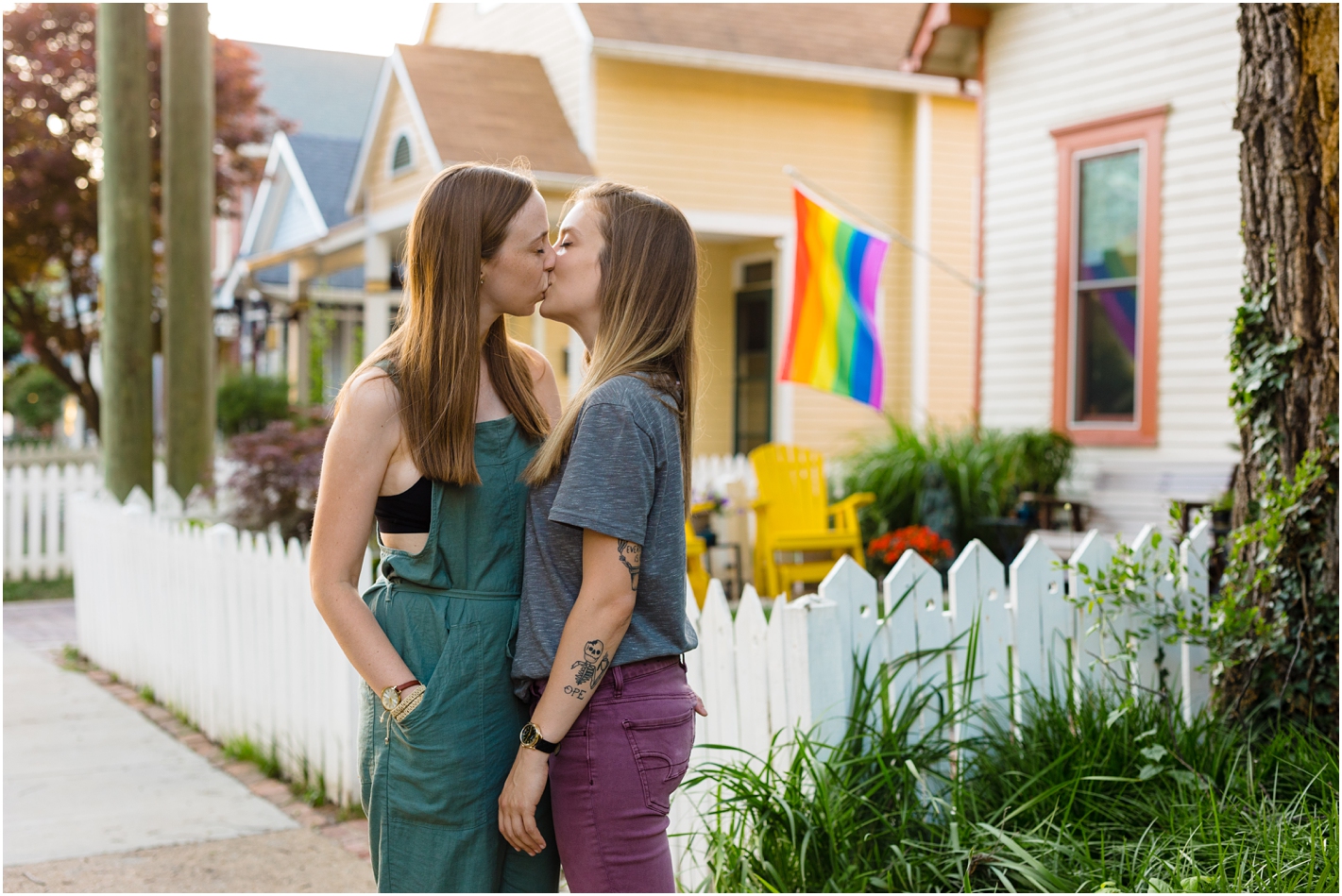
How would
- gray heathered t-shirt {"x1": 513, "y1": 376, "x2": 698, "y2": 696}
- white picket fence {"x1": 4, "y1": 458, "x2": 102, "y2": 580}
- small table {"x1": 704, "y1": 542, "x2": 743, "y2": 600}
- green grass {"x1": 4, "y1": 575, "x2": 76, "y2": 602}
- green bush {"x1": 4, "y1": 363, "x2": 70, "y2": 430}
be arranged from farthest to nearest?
green bush {"x1": 4, "y1": 363, "x2": 70, "y2": 430}, white picket fence {"x1": 4, "y1": 458, "x2": 102, "y2": 580}, green grass {"x1": 4, "y1": 575, "x2": 76, "y2": 602}, small table {"x1": 704, "y1": 542, "x2": 743, "y2": 600}, gray heathered t-shirt {"x1": 513, "y1": 376, "x2": 698, "y2": 696}

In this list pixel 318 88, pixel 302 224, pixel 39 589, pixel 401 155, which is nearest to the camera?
pixel 39 589

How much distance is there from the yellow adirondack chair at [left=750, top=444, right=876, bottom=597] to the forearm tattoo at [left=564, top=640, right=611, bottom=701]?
593cm

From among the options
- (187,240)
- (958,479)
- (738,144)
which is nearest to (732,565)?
(958,479)

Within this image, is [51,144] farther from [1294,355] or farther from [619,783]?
[619,783]

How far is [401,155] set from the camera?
13594 mm

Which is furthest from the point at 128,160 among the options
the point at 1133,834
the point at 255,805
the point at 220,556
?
the point at 1133,834

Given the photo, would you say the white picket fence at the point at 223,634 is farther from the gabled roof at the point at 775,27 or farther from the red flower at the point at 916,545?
the gabled roof at the point at 775,27

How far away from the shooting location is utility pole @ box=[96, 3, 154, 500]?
8805 millimetres

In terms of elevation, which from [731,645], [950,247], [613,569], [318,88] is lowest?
[731,645]

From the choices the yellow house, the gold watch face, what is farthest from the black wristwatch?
the yellow house

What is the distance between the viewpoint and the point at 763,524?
8320 mm

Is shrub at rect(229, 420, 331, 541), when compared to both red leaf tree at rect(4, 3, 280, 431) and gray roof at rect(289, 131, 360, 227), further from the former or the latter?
gray roof at rect(289, 131, 360, 227)

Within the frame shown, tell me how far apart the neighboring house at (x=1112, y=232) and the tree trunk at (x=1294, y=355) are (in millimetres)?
4594

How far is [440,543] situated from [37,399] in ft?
91.6
